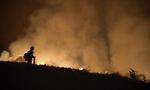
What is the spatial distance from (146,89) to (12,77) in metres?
20.0

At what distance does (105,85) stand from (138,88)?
5.62m

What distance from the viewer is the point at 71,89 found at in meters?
31.8

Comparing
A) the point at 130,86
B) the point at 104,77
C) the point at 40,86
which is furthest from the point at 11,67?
the point at 130,86

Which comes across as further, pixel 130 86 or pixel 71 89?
pixel 130 86

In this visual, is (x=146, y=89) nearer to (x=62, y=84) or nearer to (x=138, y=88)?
(x=138, y=88)

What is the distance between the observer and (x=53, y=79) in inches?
1249

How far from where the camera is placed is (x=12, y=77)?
29.4m

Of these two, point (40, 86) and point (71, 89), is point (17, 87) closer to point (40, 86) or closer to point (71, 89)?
point (40, 86)

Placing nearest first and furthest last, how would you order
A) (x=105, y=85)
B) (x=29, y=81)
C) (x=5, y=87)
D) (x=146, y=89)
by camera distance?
(x=5, y=87) → (x=29, y=81) → (x=105, y=85) → (x=146, y=89)

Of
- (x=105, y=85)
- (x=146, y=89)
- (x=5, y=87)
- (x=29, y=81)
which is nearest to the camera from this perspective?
(x=5, y=87)

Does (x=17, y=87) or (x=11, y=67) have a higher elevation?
(x=11, y=67)

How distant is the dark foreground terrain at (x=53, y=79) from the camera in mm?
29219

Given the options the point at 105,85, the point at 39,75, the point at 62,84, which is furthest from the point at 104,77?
the point at 39,75

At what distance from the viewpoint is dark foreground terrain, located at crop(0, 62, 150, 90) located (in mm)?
29219
